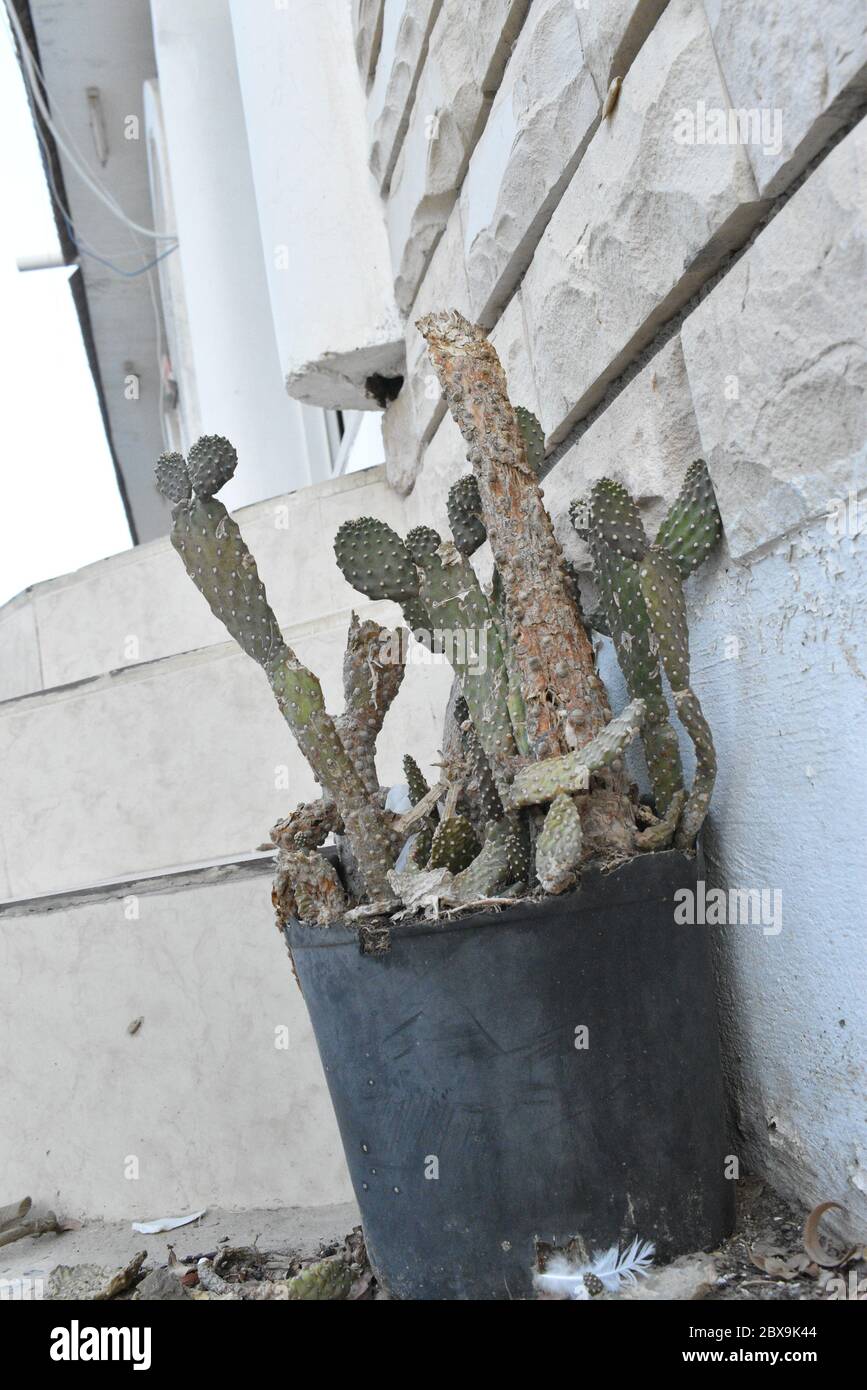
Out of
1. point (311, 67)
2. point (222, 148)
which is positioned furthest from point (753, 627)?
point (222, 148)

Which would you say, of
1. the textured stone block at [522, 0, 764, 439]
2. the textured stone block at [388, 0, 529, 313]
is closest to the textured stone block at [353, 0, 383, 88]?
the textured stone block at [388, 0, 529, 313]

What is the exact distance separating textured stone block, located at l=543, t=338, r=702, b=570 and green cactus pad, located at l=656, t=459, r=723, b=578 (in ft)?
0.24

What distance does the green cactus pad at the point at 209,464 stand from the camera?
1274mm

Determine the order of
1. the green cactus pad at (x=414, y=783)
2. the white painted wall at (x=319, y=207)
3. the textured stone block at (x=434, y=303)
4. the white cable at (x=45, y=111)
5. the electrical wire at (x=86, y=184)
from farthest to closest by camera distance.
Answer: the electrical wire at (x=86, y=184)
the white cable at (x=45, y=111)
the white painted wall at (x=319, y=207)
the textured stone block at (x=434, y=303)
the green cactus pad at (x=414, y=783)

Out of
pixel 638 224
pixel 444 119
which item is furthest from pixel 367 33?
pixel 638 224

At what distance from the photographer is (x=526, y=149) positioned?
1.49m

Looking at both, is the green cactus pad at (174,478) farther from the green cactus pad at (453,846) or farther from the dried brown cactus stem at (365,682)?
the green cactus pad at (453,846)

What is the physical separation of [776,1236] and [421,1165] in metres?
0.36

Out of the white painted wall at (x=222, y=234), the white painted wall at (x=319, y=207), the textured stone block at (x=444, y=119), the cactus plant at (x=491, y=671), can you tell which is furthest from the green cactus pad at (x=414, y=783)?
the white painted wall at (x=222, y=234)

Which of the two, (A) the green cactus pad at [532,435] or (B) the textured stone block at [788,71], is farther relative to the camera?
(A) the green cactus pad at [532,435]

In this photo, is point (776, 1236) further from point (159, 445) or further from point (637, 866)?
point (159, 445)

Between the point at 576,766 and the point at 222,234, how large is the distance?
3.82 metres

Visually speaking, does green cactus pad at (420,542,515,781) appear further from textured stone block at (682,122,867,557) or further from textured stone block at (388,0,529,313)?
textured stone block at (388,0,529,313)

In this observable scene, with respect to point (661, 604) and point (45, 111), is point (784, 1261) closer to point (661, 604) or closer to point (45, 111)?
point (661, 604)
